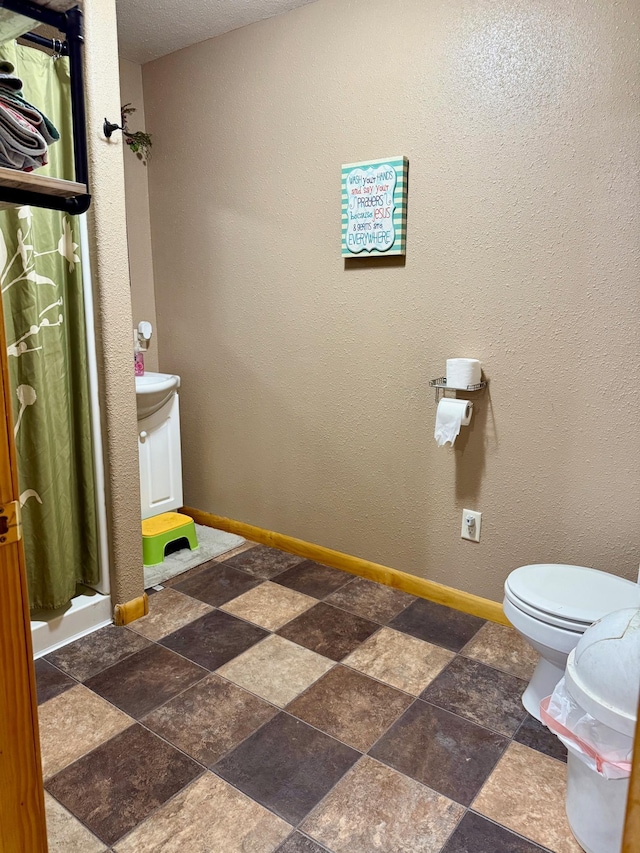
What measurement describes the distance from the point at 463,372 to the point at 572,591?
81 centimetres

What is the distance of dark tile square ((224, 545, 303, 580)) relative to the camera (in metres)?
2.72

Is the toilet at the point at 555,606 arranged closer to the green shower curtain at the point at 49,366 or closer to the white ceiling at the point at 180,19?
the green shower curtain at the point at 49,366

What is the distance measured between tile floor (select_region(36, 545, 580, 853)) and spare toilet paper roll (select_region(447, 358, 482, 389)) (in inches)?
36.0

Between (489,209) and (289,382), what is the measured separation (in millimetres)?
1142

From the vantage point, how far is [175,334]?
10.4 ft

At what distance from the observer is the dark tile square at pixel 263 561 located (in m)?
2.72

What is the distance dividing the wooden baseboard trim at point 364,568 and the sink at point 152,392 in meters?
0.73

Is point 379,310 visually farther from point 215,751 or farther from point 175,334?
point 215,751

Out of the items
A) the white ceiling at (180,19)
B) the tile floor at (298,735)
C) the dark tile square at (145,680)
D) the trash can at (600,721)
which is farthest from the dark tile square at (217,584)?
the white ceiling at (180,19)

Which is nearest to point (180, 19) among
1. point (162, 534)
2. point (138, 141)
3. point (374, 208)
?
point (138, 141)

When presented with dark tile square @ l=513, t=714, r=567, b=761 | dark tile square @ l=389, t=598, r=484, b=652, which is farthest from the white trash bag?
dark tile square @ l=389, t=598, r=484, b=652

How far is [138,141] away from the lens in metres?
3.01

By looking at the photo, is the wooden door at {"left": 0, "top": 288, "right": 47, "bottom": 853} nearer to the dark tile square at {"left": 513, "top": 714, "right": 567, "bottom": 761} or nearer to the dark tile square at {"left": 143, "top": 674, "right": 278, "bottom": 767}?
the dark tile square at {"left": 143, "top": 674, "right": 278, "bottom": 767}

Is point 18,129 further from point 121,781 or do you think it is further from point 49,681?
point 49,681
